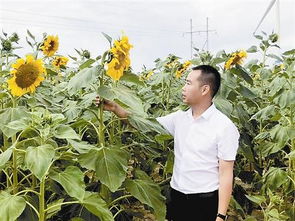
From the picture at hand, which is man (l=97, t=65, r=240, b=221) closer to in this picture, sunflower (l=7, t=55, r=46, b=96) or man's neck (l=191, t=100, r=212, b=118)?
man's neck (l=191, t=100, r=212, b=118)

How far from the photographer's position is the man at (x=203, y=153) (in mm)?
2348

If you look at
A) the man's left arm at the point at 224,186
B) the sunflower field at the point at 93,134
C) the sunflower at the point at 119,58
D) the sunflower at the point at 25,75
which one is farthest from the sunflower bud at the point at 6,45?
the man's left arm at the point at 224,186

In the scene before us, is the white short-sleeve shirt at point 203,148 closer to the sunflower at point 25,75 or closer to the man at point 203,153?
the man at point 203,153

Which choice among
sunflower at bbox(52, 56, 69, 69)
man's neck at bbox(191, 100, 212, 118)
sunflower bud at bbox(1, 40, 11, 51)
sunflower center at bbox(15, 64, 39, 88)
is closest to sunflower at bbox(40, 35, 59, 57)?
sunflower at bbox(52, 56, 69, 69)

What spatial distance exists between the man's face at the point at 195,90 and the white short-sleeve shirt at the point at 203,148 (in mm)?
80

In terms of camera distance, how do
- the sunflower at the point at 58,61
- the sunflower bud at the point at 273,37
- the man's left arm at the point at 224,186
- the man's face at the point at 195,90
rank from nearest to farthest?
1. the man's left arm at the point at 224,186
2. the man's face at the point at 195,90
3. the sunflower bud at the point at 273,37
4. the sunflower at the point at 58,61

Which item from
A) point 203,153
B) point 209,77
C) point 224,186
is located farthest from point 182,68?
point 224,186

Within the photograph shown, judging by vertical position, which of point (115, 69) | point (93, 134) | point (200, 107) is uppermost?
point (115, 69)

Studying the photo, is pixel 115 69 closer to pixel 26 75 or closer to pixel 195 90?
pixel 195 90

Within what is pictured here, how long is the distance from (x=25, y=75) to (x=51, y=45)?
154cm

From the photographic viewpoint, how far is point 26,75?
2533mm

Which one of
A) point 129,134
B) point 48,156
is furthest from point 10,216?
point 129,134

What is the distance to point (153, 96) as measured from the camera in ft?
12.6

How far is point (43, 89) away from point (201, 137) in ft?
4.05
